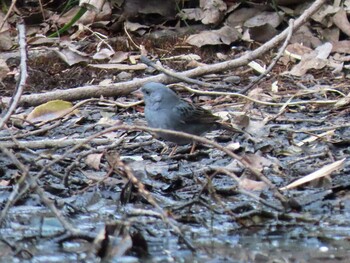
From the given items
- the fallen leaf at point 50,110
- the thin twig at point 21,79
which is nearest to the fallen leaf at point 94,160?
the thin twig at point 21,79

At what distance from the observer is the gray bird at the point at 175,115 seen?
5.48 metres

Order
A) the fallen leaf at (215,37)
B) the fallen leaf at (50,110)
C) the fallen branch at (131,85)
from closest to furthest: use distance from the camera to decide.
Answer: the fallen leaf at (50,110) < the fallen branch at (131,85) < the fallen leaf at (215,37)

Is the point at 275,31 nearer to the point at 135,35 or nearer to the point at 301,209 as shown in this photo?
the point at 135,35

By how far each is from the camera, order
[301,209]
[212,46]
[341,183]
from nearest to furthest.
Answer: [301,209]
[341,183]
[212,46]

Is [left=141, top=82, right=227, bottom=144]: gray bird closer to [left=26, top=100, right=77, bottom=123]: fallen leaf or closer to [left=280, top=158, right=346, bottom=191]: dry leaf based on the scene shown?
[left=26, top=100, right=77, bottom=123]: fallen leaf

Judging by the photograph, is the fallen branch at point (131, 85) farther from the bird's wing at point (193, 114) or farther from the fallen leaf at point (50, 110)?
the bird's wing at point (193, 114)

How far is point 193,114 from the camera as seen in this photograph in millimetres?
5527

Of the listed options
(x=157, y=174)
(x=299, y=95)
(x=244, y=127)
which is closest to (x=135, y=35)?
(x=299, y=95)

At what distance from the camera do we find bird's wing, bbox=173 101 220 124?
5.52m

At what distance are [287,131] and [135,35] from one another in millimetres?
2871

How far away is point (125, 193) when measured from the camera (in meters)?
4.19

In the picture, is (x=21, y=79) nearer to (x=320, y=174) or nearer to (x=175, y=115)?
(x=320, y=174)

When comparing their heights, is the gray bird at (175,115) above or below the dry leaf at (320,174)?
below

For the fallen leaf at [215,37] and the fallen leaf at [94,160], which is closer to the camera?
the fallen leaf at [94,160]
